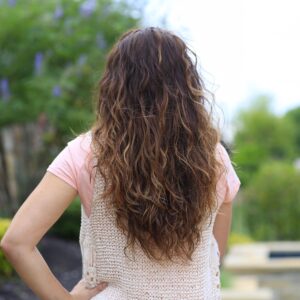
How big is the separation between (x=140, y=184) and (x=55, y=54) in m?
5.28

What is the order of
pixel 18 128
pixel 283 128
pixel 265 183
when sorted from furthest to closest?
1. pixel 283 128
2. pixel 265 183
3. pixel 18 128

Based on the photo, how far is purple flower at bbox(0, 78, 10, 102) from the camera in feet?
21.7

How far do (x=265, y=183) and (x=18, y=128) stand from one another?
389 cm

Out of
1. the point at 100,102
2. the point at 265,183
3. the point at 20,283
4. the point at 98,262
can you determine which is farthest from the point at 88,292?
the point at 265,183

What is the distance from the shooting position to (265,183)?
10.6 m

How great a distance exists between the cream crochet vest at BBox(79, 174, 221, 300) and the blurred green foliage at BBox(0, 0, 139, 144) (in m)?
4.39

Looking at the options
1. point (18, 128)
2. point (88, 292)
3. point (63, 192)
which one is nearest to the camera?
point (63, 192)

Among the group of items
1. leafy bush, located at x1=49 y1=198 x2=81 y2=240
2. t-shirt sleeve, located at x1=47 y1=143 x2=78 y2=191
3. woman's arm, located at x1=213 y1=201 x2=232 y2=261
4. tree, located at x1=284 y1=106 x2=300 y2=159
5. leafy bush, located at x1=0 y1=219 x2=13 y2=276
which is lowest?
tree, located at x1=284 y1=106 x2=300 y2=159

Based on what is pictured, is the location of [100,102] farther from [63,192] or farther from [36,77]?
[36,77]

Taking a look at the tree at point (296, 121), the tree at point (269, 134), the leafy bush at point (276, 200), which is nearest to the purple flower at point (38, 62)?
the leafy bush at point (276, 200)

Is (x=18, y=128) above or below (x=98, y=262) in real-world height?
below

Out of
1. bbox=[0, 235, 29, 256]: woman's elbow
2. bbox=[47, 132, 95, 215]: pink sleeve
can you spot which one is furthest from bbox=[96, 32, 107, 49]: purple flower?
bbox=[0, 235, 29, 256]: woman's elbow

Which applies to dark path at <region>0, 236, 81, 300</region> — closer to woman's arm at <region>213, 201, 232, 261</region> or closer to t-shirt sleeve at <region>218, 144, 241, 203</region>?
woman's arm at <region>213, 201, 232, 261</region>

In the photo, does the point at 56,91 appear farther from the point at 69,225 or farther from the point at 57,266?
the point at 57,266
